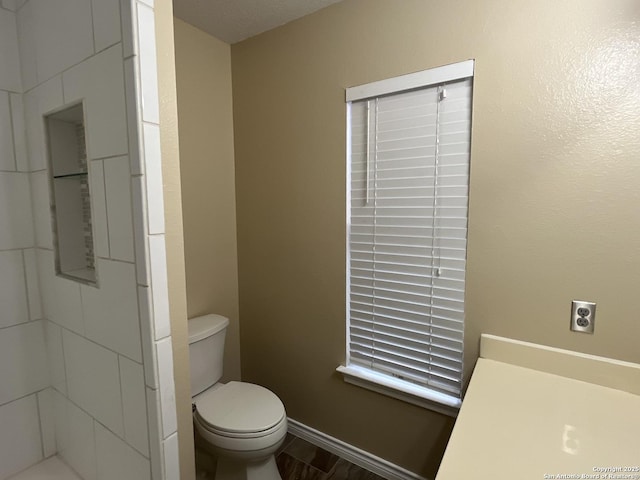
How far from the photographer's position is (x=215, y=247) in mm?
1980

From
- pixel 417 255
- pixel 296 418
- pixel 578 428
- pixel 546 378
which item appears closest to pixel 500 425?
pixel 578 428

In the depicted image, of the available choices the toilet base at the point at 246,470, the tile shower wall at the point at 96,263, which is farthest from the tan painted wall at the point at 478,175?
the tile shower wall at the point at 96,263

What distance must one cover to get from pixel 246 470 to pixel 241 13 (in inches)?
85.7

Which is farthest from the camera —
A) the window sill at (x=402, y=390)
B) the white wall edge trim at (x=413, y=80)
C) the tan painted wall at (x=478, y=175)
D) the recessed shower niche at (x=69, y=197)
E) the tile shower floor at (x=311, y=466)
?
the tile shower floor at (x=311, y=466)

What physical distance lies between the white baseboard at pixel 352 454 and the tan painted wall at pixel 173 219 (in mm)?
1143

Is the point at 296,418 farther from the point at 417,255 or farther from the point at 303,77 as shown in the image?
the point at 303,77

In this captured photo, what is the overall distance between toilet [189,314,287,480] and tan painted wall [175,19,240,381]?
23cm

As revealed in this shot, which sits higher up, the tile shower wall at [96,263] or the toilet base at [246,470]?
the tile shower wall at [96,263]

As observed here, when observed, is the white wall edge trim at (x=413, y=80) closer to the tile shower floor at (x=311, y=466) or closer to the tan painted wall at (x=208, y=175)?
the tan painted wall at (x=208, y=175)

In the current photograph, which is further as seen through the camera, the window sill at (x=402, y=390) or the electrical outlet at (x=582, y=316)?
the window sill at (x=402, y=390)

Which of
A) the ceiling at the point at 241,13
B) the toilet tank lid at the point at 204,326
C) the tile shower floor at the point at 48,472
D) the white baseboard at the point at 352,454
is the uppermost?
the ceiling at the point at 241,13

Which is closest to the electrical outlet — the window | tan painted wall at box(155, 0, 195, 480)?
the window

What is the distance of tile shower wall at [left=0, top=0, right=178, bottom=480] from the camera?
2.22 ft

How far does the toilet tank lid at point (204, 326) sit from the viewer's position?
167 cm
